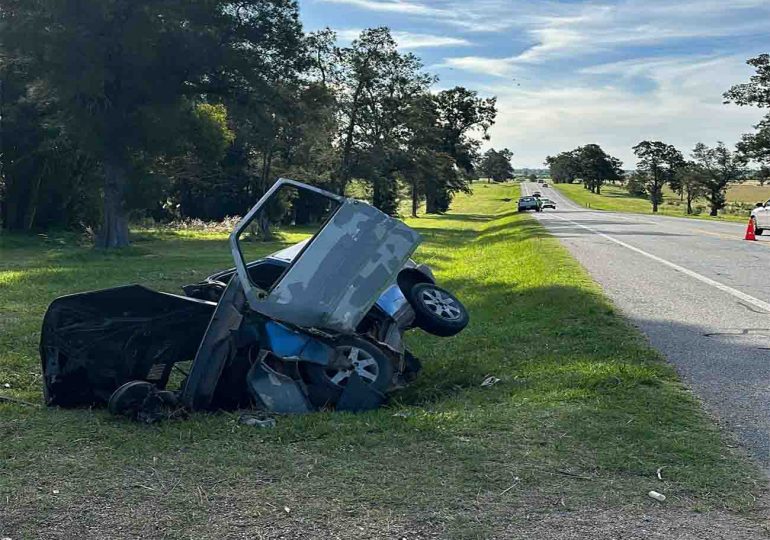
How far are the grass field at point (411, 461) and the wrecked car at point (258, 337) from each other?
0.29 metres

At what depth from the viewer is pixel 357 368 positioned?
641 cm

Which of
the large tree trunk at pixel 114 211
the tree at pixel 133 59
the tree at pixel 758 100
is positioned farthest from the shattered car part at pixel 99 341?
the tree at pixel 758 100

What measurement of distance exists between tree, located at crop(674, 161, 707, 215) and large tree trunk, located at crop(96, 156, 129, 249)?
231 ft

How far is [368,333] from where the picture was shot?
23.1 ft

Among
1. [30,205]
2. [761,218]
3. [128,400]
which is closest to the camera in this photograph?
[128,400]

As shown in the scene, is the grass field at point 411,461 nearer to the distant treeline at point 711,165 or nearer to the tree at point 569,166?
the distant treeline at point 711,165

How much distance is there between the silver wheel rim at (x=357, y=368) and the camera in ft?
20.9

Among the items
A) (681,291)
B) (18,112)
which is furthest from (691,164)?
(681,291)

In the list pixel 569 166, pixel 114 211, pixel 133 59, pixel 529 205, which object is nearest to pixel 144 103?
pixel 133 59

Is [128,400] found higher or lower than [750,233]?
lower

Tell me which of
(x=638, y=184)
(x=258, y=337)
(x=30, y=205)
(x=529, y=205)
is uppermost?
(x=638, y=184)

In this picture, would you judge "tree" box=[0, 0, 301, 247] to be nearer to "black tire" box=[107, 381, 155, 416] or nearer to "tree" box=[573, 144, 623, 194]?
"black tire" box=[107, 381, 155, 416]

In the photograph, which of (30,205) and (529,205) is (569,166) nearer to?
(529,205)

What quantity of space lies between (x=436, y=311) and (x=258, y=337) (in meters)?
2.03
